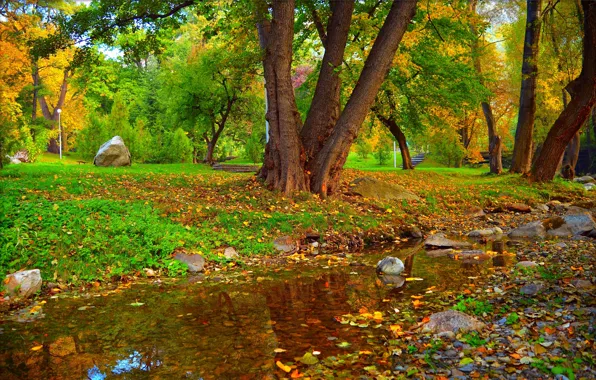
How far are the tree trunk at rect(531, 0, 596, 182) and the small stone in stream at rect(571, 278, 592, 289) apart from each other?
39.8 feet

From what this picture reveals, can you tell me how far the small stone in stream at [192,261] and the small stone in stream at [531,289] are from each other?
4807 mm

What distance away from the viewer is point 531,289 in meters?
5.53

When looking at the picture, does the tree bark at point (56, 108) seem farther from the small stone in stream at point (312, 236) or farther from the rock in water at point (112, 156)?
the small stone in stream at point (312, 236)

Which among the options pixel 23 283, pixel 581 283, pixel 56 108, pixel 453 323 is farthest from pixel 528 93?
pixel 56 108

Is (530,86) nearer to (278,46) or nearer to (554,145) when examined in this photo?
(554,145)

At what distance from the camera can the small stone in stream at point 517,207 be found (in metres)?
14.6

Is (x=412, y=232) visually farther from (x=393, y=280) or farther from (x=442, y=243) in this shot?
(x=393, y=280)

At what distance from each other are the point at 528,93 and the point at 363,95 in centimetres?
1127

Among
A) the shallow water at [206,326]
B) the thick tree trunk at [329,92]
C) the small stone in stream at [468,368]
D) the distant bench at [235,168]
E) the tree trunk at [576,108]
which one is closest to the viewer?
the small stone in stream at [468,368]

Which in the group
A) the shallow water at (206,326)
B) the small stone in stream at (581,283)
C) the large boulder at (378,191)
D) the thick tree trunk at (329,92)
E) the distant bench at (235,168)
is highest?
the thick tree trunk at (329,92)

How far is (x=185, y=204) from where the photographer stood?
1051cm

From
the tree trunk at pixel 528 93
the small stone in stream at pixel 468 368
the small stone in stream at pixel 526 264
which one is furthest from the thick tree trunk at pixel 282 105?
the tree trunk at pixel 528 93

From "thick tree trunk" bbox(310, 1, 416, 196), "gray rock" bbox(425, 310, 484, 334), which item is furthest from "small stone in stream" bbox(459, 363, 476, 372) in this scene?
"thick tree trunk" bbox(310, 1, 416, 196)

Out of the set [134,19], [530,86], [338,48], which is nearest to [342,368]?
[338,48]
